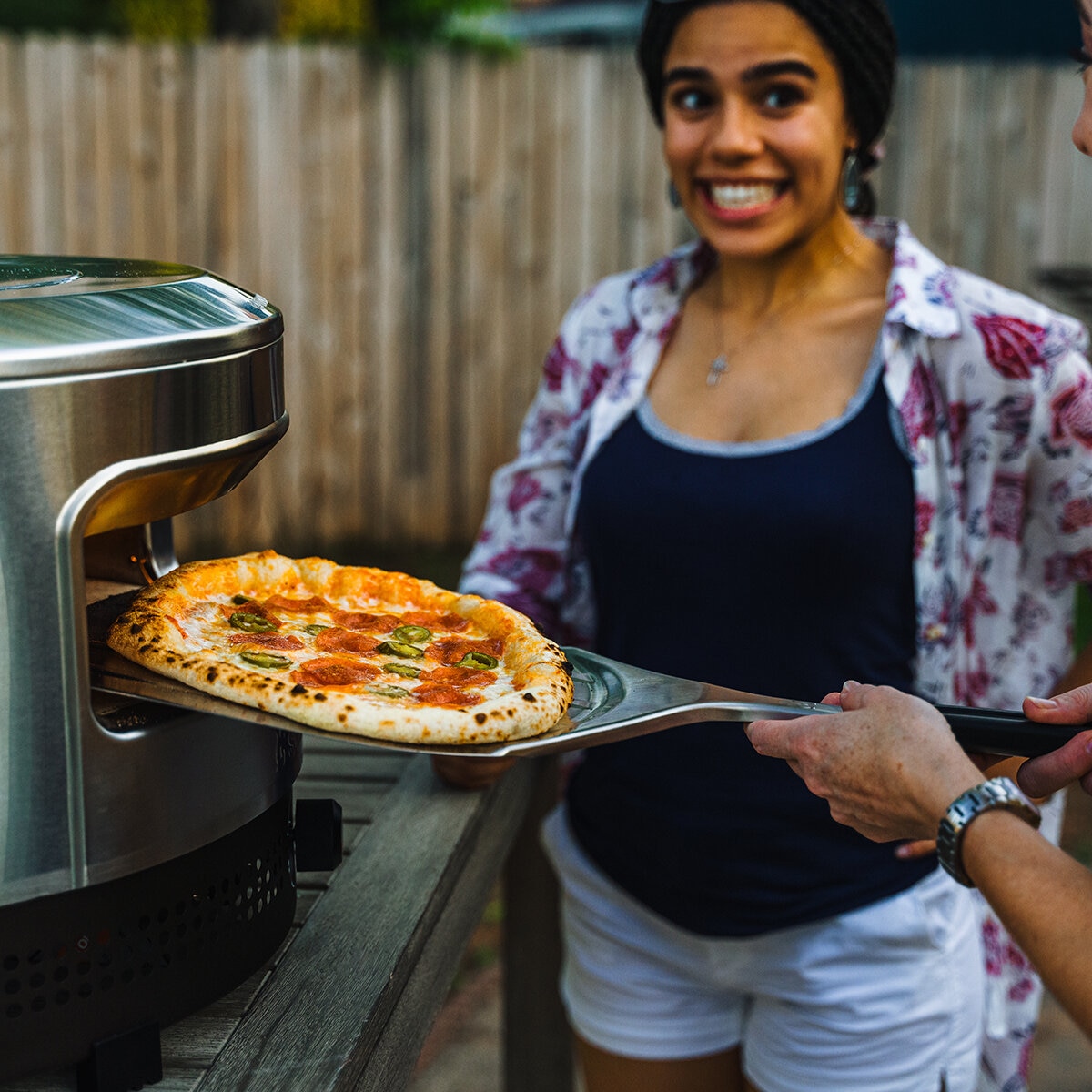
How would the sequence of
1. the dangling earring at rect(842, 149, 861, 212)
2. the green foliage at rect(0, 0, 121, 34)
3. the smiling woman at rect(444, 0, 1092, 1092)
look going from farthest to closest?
the green foliage at rect(0, 0, 121, 34)
the dangling earring at rect(842, 149, 861, 212)
the smiling woman at rect(444, 0, 1092, 1092)

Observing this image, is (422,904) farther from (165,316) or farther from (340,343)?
(340,343)

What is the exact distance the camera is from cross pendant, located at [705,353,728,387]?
228cm

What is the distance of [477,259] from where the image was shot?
6395 mm

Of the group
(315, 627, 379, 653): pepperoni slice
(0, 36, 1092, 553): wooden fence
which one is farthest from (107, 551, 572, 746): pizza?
(0, 36, 1092, 553): wooden fence

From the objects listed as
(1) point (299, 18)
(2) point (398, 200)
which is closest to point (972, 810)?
(2) point (398, 200)

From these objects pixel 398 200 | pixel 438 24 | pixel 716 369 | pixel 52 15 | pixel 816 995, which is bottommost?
pixel 816 995

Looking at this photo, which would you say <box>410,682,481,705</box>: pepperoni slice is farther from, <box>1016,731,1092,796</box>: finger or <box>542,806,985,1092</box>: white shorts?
<box>542,806,985,1092</box>: white shorts

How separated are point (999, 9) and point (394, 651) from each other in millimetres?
8043

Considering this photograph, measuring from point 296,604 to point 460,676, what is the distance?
0.27 m

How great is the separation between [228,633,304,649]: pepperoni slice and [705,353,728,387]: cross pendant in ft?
3.48

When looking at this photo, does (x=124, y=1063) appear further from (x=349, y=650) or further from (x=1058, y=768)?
(x=1058, y=768)

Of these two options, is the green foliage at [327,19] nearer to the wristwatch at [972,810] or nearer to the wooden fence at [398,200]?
the wooden fence at [398,200]

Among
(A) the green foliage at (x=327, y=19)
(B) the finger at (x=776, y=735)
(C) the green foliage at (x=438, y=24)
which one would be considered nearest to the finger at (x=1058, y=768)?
(B) the finger at (x=776, y=735)

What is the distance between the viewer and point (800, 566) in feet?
6.70
